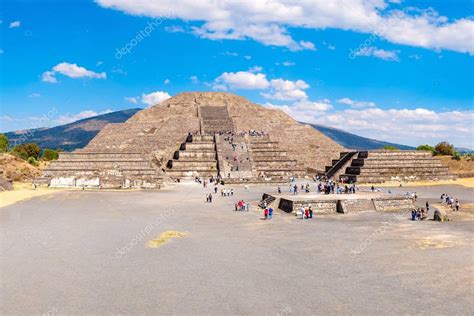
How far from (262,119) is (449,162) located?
91.4ft

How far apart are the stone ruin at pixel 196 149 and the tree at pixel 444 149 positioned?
2348 cm

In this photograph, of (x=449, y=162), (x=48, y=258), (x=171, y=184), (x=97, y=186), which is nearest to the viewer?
(x=48, y=258)

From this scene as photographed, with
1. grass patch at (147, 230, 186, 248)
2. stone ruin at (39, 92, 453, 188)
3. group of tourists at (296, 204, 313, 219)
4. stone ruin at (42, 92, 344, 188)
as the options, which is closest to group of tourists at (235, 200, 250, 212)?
group of tourists at (296, 204, 313, 219)

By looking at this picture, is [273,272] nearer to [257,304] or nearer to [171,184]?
[257,304]

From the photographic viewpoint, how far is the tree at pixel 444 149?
2803 inches

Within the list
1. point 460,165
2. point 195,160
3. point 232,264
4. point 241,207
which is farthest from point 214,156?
point 232,264

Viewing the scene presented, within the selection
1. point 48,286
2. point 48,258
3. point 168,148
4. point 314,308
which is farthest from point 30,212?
point 168,148

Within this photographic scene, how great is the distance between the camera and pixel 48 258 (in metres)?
13.4

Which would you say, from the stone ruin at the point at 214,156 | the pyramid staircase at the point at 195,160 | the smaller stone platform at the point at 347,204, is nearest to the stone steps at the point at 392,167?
the stone ruin at the point at 214,156

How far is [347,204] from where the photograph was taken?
23984mm

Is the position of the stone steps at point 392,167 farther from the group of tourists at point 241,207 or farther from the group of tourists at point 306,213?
the group of tourists at point 306,213

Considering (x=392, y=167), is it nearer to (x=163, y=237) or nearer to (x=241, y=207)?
(x=241, y=207)

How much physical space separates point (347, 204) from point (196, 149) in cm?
2803

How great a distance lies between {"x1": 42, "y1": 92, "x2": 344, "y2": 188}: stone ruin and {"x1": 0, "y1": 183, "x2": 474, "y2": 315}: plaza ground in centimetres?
1899
